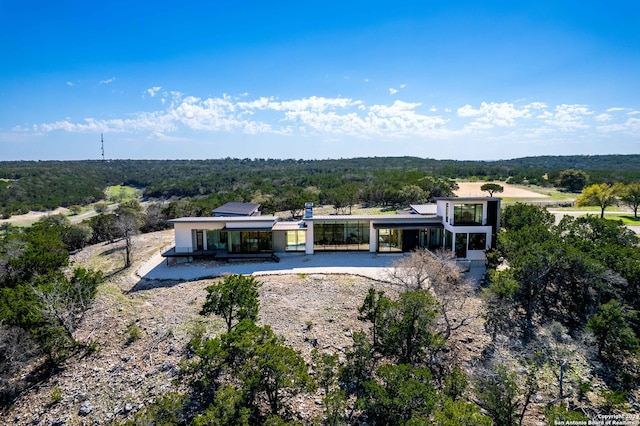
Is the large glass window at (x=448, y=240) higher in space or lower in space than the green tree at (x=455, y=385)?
higher

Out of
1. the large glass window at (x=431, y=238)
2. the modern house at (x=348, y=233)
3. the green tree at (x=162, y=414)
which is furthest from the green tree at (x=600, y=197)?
the green tree at (x=162, y=414)

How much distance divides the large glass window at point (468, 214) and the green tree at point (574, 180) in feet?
185

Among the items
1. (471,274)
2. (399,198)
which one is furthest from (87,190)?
(471,274)

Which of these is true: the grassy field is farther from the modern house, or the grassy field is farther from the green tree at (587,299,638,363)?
the green tree at (587,299,638,363)

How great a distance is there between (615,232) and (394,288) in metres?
12.9

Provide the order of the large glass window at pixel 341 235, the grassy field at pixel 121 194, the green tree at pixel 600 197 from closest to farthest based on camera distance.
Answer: the large glass window at pixel 341 235, the green tree at pixel 600 197, the grassy field at pixel 121 194

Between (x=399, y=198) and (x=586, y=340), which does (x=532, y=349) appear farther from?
(x=399, y=198)

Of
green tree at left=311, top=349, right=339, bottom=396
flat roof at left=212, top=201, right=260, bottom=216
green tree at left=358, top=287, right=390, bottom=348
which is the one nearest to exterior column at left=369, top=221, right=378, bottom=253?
flat roof at left=212, top=201, right=260, bottom=216

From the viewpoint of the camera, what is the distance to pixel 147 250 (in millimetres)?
27266

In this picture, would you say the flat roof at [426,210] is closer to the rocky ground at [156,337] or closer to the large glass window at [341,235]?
the large glass window at [341,235]

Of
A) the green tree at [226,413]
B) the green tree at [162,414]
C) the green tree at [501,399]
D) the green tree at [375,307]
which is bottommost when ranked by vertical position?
the green tree at [501,399]

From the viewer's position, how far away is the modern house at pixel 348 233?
74.8ft

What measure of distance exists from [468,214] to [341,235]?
860cm

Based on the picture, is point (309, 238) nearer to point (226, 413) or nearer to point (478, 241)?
point (478, 241)
